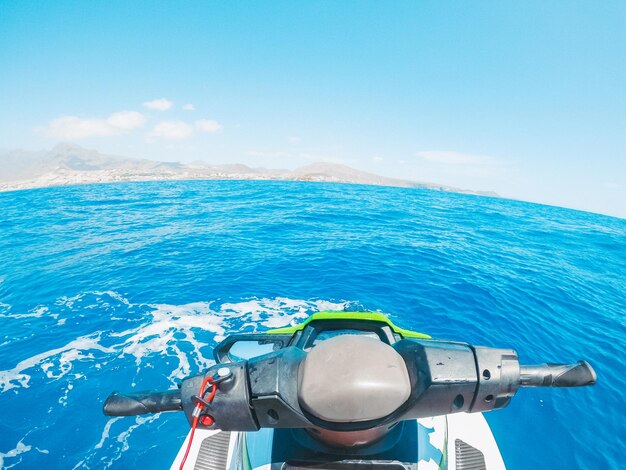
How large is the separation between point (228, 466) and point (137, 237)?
18200 mm

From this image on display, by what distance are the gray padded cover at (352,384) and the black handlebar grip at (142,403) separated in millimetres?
722

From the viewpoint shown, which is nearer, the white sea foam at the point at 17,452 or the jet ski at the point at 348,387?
the jet ski at the point at 348,387

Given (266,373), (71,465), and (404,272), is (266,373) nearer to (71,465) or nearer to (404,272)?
(71,465)

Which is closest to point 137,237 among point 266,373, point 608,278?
point 266,373

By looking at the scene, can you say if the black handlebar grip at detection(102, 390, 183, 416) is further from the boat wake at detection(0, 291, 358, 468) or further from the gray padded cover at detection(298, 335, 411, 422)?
the boat wake at detection(0, 291, 358, 468)

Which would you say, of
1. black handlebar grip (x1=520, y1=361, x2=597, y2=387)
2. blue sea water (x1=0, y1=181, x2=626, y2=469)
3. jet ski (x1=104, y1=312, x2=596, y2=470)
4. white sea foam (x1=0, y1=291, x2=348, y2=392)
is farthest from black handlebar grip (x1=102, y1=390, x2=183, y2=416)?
white sea foam (x1=0, y1=291, x2=348, y2=392)

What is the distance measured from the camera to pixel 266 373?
1.40m

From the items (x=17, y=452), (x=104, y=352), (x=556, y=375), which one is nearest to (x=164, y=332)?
(x=104, y=352)

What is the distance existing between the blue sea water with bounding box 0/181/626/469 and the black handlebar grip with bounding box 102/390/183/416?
4367 millimetres

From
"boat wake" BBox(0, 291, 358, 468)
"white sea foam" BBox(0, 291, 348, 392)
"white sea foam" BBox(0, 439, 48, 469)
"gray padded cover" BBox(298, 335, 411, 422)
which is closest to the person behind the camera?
"gray padded cover" BBox(298, 335, 411, 422)

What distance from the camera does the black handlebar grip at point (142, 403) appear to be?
1.54m

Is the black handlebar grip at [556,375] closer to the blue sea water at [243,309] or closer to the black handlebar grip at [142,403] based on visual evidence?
the black handlebar grip at [142,403]

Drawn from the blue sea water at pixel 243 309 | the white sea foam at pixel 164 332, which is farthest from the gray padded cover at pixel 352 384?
the white sea foam at pixel 164 332

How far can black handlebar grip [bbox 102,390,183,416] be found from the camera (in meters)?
1.54
